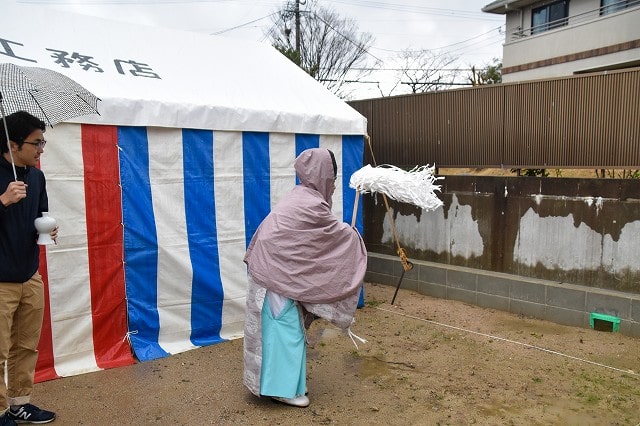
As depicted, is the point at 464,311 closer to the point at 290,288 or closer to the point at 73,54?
the point at 290,288

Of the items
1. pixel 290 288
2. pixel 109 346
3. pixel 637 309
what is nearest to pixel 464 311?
pixel 637 309

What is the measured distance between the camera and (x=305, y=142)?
5.10 metres

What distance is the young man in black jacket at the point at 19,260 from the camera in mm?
2727

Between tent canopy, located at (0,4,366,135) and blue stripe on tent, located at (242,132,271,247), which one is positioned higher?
tent canopy, located at (0,4,366,135)

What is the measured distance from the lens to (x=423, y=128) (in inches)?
251

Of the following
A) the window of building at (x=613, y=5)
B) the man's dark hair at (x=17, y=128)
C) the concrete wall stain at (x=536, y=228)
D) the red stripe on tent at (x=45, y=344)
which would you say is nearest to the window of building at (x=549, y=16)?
the window of building at (x=613, y=5)

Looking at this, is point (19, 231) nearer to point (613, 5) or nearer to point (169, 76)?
point (169, 76)

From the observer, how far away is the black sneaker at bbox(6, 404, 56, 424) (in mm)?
3045

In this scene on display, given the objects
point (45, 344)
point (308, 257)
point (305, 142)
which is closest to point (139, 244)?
point (45, 344)

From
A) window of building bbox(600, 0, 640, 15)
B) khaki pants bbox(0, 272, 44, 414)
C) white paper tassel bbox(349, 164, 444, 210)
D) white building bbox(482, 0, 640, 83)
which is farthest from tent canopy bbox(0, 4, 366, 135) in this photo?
window of building bbox(600, 0, 640, 15)

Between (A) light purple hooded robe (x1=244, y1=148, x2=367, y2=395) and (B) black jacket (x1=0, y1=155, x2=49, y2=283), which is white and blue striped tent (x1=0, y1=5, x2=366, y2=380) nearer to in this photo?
(B) black jacket (x1=0, y1=155, x2=49, y2=283)

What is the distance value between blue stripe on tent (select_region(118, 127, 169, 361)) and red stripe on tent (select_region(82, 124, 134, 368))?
5 centimetres

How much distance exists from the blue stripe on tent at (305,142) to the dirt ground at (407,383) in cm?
178

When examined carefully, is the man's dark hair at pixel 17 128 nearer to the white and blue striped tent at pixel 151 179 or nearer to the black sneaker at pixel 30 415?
the white and blue striped tent at pixel 151 179
